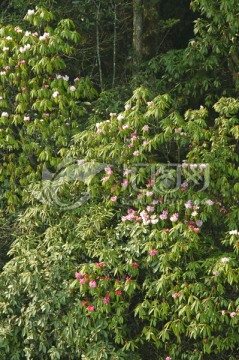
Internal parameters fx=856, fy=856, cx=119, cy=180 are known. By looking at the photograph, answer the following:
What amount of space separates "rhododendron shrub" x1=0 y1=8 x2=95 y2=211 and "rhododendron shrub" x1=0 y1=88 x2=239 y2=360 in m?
0.56

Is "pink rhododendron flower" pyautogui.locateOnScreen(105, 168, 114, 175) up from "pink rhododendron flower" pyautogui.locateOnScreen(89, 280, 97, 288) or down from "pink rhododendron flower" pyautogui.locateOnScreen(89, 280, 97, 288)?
up

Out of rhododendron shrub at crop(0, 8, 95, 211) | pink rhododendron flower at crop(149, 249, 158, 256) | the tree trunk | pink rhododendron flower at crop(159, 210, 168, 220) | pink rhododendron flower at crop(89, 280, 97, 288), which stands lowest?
pink rhododendron flower at crop(89, 280, 97, 288)

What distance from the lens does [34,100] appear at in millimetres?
7188

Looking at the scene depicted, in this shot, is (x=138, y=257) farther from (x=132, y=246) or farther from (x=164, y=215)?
(x=164, y=215)

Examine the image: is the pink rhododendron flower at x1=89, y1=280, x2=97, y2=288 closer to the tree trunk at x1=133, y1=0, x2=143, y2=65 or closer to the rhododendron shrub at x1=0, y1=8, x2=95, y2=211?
the rhododendron shrub at x1=0, y1=8, x2=95, y2=211

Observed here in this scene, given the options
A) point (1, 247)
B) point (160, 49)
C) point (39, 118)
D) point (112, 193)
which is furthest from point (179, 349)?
point (160, 49)

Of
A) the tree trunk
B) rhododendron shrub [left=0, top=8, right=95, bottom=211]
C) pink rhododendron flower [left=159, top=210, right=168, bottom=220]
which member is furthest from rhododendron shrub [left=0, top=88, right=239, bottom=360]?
the tree trunk

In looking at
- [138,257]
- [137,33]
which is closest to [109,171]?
[138,257]

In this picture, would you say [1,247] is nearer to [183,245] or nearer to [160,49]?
[183,245]

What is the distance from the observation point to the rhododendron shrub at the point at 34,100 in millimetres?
6977

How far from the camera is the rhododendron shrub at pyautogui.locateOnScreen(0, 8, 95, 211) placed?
22.9ft

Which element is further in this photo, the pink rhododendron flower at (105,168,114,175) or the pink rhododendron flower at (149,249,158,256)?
the pink rhododendron flower at (105,168,114,175)

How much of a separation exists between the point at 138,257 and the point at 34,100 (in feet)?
5.92

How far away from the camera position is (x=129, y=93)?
24.8ft
